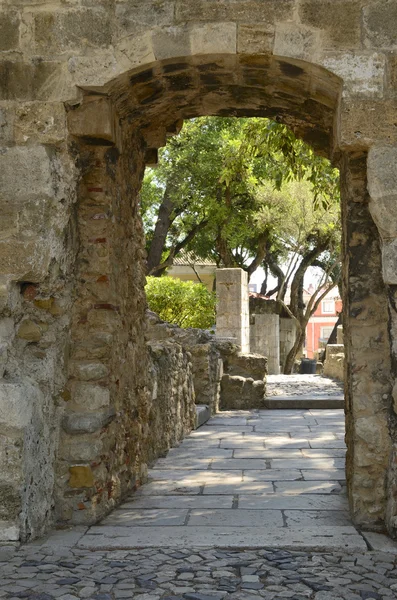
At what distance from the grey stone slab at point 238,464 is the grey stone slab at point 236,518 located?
4.86 feet

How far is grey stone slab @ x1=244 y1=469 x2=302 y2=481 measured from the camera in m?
5.47

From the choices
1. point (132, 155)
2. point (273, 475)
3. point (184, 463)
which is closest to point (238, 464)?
point (184, 463)

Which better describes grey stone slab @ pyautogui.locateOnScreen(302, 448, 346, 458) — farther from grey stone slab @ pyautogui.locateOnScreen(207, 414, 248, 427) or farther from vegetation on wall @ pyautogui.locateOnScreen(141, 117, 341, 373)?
vegetation on wall @ pyautogui.locateOnScreen(141, 117, 341, 373)

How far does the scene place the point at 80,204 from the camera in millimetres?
4426

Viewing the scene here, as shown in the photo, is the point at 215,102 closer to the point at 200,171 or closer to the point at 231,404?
the point at 231,404

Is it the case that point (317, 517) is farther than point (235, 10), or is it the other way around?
point (317, 517)

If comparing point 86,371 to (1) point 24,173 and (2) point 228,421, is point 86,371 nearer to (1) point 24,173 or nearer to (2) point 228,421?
(1) point 24,173

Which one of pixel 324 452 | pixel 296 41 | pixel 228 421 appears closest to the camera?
pixel 296 41

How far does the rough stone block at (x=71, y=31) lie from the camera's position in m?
3.97

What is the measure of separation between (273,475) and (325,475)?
39 cm

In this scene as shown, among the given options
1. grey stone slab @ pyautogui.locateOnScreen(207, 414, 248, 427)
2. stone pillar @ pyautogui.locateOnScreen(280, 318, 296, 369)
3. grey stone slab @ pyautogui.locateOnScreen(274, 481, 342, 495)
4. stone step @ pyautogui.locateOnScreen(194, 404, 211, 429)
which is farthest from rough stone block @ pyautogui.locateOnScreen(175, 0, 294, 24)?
stone pillar @ pyautogui.locateOnScreen(280, 318, 296, 369)

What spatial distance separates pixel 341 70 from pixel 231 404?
23.9 ft

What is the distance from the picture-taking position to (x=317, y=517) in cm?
424

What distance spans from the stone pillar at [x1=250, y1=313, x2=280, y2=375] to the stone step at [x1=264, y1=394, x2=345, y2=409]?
328 inches
